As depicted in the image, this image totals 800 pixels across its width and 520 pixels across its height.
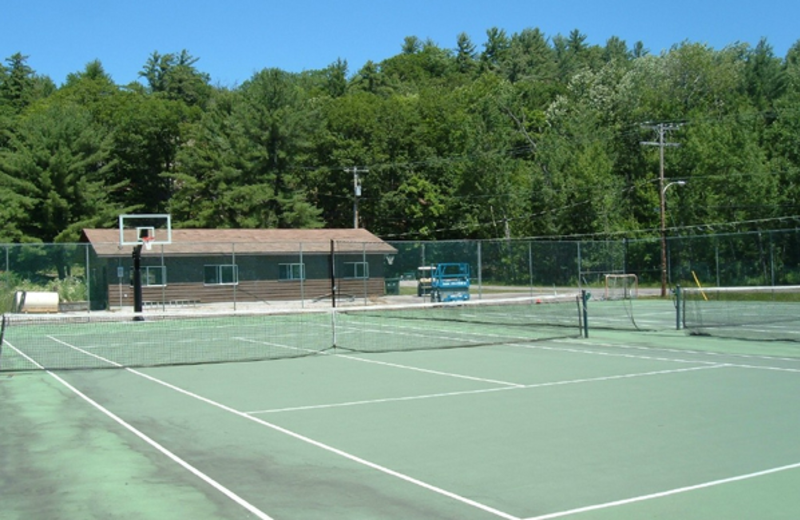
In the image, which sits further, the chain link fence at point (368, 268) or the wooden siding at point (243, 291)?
the wooden siding at point (243, 291)

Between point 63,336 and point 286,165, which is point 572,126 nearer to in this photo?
point 286,165

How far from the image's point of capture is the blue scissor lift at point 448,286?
37.9m

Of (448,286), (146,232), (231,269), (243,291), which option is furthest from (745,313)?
(146,232)

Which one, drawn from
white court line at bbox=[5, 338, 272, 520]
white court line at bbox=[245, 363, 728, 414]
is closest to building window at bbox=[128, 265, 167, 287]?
white court line at bbox=[5, 338, 272, 520]

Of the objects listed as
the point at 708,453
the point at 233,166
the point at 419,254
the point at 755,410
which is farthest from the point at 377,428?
the point at 233,166

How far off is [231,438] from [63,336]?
17214 millimetres

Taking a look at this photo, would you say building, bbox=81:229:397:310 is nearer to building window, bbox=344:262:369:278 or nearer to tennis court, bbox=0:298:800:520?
building window, bbox=344:262:369:278

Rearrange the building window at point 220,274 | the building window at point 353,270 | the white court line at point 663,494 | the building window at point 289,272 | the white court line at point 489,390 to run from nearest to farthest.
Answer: the white court line at point 663,494
the white court line at point 489,390
the building window at point 220,274
the building window at point 289,272
the building window at point 353,270

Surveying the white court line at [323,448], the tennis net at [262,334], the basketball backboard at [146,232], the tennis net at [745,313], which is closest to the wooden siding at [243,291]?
the basketball backboard at [146,232]

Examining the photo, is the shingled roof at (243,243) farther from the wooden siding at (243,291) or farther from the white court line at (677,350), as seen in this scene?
the white court line at (677,350)

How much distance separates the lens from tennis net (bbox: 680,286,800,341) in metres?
22.4

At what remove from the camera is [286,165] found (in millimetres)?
63781

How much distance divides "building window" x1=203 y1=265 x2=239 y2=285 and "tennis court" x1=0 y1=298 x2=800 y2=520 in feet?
62.4

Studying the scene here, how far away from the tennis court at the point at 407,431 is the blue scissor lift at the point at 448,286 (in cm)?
1681
